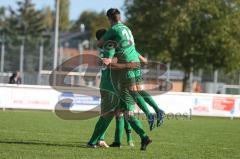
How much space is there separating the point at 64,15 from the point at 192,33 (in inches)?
3548

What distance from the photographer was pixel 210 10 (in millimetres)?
44188

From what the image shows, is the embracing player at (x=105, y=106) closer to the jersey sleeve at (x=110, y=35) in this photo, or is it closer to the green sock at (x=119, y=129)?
the green sock at (x=119, y=129)

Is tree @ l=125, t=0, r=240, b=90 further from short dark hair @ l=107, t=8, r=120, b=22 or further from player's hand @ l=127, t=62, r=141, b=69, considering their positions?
short dark hair @ l=107, t=8, r=120, b=22

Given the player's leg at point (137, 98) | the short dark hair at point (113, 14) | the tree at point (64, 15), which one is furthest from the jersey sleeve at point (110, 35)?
the tree at point (64, 15)

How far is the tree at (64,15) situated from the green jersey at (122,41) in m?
121

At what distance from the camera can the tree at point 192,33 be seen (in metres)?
44.3

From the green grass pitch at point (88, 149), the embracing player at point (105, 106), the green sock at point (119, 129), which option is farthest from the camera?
the green sock at point (119, 129)

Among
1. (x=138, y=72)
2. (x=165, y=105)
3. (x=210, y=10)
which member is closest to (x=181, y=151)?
(x=138, y=72)

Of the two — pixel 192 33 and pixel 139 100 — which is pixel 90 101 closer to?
pixel 139 100

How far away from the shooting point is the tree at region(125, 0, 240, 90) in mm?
44312

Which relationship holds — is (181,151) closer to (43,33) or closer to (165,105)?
(165,105)

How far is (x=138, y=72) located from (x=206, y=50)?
34.4 metres

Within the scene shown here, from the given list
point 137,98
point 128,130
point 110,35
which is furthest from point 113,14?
point 128,130

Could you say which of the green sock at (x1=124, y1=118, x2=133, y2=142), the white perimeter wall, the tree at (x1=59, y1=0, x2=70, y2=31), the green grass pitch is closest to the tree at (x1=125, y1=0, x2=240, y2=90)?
the white perimeter wall
